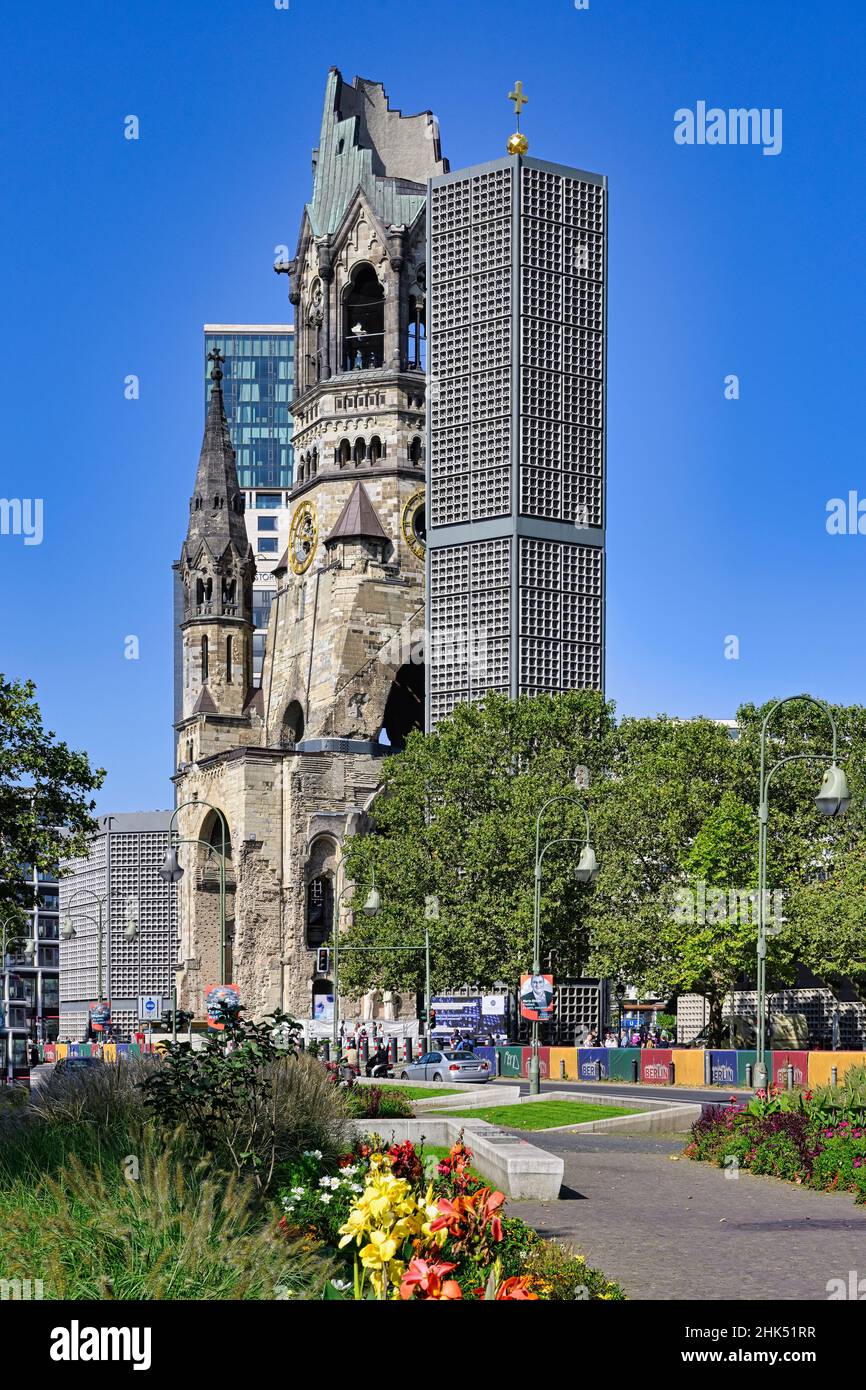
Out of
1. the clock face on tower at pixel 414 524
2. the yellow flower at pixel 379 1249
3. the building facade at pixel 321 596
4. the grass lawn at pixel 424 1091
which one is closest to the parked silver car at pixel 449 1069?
the grass lawn at pixel 424 1091

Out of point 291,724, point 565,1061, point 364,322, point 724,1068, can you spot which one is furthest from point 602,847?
point 364,322

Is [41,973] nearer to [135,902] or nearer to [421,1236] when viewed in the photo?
[135,902]

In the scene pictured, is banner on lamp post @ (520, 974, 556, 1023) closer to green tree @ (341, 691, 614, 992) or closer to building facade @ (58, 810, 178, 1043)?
green tree @ (341, 691, 614, 992)

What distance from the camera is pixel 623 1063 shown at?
6144 centimetres

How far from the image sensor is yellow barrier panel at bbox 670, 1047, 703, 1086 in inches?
2275

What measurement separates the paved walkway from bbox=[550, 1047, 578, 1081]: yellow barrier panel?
33749 millimetres

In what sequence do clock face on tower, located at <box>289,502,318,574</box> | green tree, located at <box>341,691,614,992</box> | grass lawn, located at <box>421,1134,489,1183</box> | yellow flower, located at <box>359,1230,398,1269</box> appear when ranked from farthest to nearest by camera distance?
clock face on tower, located at <box>289,502,318,574</box> < green tree, located at <box>341,691,614,992</box> < grass lawn, located at <box>421,1134,489,1183</box> < yellow flower, located at <box>359,1230,398,1269</box>

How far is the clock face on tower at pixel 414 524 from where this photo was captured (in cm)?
12319

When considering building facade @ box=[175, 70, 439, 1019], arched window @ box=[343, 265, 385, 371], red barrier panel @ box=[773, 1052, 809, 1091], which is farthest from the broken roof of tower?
red barrier panel @ box=[773, 1052, 809, 1091]

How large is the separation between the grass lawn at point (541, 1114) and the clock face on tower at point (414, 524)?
83986 millimetres

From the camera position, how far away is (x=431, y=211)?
11056 cm

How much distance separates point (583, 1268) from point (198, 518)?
11867cm

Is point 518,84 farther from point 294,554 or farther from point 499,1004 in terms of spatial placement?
point 499,1004

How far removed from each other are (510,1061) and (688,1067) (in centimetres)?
983
